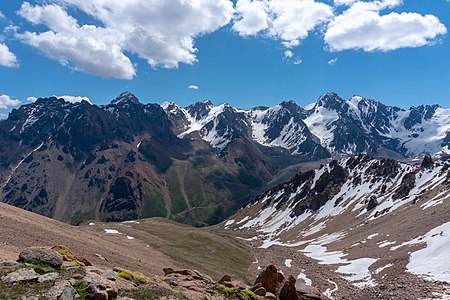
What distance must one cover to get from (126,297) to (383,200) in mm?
175308

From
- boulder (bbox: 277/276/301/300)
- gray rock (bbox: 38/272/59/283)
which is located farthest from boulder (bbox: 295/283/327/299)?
gray rock (bbox: 38/272/59/283)

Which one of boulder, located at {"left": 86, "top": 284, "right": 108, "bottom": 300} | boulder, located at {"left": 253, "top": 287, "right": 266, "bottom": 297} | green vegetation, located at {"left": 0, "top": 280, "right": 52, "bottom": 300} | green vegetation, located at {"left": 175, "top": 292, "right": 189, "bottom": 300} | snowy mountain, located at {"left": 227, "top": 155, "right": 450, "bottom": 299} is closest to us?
green vegetation, located at {"left": 0, "top": 280, "right": 52, "bottom": 300}

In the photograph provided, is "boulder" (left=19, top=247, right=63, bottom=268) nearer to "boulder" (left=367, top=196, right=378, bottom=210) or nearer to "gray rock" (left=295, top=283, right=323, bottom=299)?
"gray rock" (left=295, top=283, right=323, bottom=299)

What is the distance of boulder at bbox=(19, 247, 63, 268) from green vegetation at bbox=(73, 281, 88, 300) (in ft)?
10.7

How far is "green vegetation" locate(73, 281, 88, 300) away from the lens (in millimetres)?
20789

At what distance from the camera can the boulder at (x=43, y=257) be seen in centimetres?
2425

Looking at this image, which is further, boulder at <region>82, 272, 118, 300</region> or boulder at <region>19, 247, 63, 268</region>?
boulder at <region>19, 247, 63, 268</region>

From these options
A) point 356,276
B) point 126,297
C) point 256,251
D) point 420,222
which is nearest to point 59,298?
point 126,297

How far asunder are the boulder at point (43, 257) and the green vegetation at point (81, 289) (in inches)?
128

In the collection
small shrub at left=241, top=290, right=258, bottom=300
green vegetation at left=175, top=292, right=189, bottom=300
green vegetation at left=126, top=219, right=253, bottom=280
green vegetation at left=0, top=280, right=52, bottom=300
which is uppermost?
green vegetation at left=0, top=280, right=52, bottom=300

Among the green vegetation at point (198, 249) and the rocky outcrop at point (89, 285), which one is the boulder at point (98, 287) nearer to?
the rocky outcrop at point (89, 285)

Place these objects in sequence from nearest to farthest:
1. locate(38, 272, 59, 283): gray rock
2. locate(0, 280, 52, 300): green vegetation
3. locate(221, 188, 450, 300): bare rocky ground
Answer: locate(0, 280, 52, 300): green vegetation < locate(38, 272, 59, 283): gray rock < locate(221, 188, 450, 300): bare rocky ground

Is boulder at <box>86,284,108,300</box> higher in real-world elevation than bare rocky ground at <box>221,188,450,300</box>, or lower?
higher

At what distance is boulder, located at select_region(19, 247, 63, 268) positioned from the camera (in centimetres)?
2425
